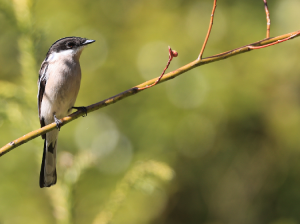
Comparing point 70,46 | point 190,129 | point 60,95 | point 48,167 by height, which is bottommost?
point 190,129

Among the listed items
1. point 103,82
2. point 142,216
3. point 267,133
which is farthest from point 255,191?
point 103,82

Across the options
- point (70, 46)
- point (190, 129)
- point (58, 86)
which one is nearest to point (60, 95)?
point (58, 86)

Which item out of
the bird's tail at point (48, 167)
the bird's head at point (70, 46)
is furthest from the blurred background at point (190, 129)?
the bird's tail at point (48, 167)

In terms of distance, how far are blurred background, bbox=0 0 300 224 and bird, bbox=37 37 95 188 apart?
1.19 feet

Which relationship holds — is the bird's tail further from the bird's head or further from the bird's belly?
the bird's head

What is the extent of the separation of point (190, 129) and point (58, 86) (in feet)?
5.68

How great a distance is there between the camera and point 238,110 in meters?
4.31

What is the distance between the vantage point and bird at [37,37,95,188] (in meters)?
3.40

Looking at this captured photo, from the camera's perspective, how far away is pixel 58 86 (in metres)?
3.41

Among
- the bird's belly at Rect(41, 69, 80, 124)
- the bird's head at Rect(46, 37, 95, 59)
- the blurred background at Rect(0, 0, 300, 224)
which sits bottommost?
the blurred background at Rect(0, 0, 300, 224)

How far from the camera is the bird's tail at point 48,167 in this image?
2926 millimetres

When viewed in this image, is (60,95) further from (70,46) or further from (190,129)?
(190,129)

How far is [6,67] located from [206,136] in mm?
2847

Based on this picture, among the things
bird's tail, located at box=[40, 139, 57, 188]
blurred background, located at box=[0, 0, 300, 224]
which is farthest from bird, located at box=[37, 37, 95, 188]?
blurred background, located at box=[0, 0, 300, 224]
